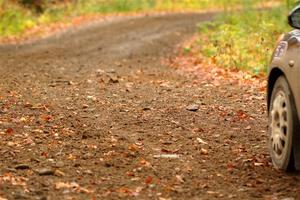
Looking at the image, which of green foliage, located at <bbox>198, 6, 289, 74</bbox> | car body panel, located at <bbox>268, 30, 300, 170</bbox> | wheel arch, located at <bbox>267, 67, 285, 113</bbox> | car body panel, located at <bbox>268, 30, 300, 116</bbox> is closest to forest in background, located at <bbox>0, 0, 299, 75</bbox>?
green foliage, located at <bbox>198, 6, 289, 74</bbox>

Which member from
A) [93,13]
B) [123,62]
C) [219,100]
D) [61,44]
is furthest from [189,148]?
[93,13]

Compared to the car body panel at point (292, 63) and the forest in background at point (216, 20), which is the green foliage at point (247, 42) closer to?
the forest in background at point (216, 20)

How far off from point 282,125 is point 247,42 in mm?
9858

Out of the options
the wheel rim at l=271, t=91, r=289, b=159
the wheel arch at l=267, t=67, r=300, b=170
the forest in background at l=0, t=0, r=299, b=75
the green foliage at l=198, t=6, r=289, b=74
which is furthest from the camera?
the forest in background at l=0, t=0, r=299, b=75

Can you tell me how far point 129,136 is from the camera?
714 centimetres

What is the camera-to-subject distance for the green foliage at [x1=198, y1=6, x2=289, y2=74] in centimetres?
1305

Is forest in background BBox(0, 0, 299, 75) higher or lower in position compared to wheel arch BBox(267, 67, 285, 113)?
lower

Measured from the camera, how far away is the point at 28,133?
6.97m

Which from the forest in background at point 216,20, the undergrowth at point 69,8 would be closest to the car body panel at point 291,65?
the forest in background at point 216,20

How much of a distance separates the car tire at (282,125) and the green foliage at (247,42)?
5.93 m

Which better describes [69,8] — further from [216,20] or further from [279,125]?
[279,125]

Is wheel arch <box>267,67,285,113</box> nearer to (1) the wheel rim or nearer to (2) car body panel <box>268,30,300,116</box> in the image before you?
(2) car body panel <box>268,30,300,116</box>

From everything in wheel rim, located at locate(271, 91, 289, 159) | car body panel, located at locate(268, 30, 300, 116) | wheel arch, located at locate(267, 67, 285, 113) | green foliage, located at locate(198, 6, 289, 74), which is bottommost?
green foliage, located at locate(198, 6, 289, 74)

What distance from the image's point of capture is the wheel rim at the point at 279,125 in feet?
18.5
